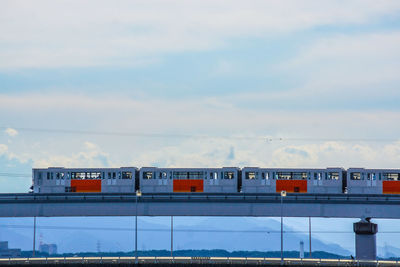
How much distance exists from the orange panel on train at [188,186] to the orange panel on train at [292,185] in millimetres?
11523

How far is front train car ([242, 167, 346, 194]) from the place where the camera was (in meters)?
120

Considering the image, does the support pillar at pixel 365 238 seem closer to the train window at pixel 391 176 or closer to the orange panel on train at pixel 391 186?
the orange panel on train at pixel 391 186

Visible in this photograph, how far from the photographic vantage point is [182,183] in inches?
4766

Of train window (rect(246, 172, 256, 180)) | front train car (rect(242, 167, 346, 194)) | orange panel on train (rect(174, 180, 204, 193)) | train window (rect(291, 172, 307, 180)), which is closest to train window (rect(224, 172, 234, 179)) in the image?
train window (rect(246, 172, 256, 180))

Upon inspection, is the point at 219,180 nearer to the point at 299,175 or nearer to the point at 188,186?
the point at 188,186

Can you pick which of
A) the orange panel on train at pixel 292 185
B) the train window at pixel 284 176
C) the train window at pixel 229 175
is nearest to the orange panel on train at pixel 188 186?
the train window at pixel 229 175

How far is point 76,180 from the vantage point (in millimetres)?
122875

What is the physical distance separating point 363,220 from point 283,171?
66.5 ft

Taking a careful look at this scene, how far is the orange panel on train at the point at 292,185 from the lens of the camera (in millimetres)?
120375

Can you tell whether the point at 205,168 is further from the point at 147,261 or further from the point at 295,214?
the point at 147,261

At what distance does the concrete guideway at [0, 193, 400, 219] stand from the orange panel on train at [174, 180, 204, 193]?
45.1 ft

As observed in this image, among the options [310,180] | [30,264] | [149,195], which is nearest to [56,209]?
[149,195]

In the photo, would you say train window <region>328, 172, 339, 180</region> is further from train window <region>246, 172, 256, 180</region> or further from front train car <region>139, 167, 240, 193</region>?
front train car <region>139, 167, 240, 193</region>

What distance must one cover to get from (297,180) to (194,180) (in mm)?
15299
